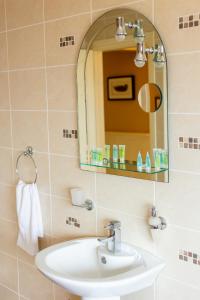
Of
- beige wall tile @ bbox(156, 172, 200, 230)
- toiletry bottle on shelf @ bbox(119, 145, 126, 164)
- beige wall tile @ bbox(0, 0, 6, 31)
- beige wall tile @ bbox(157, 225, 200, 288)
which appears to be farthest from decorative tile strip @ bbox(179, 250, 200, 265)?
beige wall tile @ bbox(0, 0, 6, 31)

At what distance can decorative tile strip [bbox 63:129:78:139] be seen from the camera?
2143mm

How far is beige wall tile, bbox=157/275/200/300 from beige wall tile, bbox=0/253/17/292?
1136mm

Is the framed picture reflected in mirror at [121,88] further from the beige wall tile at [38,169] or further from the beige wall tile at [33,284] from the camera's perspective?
the beige wall tile at [33,284]

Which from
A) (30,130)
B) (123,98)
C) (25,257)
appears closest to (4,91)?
(30,130)

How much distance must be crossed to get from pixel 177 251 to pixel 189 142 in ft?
1.59

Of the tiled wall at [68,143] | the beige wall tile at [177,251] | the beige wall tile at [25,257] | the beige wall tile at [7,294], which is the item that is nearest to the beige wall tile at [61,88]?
the tiled wall at [68,143]

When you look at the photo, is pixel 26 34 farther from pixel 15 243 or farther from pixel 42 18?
pixel 15 243

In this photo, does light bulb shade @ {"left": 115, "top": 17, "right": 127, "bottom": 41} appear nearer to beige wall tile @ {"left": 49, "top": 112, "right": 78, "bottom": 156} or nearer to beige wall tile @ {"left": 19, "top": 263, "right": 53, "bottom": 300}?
beige wall tile @ {"left": 49, "top": 112, "right": 78, "bottom": 156}

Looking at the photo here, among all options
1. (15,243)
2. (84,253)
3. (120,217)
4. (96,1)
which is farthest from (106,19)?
(15,243)

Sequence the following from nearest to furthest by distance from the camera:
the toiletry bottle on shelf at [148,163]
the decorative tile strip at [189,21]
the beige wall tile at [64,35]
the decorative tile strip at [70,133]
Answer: the decorative tile strip at [189,21], the toiletry bottle on shelf at [148,163], the beige wall tile at [64,35], the decorative tile strip at [70,133]

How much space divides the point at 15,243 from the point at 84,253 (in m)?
0.79

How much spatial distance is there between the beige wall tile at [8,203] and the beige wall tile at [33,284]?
1.05ft

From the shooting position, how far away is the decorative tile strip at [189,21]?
160cm

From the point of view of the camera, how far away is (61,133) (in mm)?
A: 2221
